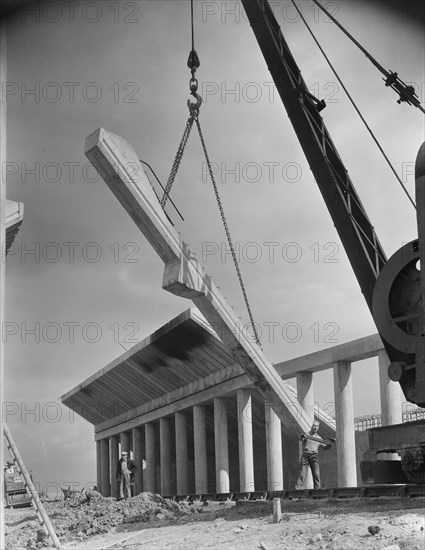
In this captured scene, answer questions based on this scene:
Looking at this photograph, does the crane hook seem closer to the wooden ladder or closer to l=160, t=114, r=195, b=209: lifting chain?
l=160, t=114, r=195, b=209: lifting chain

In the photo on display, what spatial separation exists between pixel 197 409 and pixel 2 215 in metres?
26.1

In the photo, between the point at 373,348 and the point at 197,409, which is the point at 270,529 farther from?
the point at 197,409

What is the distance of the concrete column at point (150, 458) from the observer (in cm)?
4112

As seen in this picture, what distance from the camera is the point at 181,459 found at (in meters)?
35.0

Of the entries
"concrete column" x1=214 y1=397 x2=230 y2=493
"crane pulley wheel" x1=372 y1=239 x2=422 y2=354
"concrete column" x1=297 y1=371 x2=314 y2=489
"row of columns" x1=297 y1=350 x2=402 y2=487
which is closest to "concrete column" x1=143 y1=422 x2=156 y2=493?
"concrete column" x1=214 y1=397 x2=230 y2=493

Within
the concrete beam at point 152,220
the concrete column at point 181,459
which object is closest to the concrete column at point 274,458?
the concrete column at point 181,459

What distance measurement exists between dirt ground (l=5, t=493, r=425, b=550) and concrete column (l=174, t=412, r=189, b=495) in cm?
1770

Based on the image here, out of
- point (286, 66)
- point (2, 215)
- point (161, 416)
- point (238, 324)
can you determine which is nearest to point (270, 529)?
point (2, 215)

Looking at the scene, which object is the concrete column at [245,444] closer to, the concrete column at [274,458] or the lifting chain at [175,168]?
the concrete column at [274,458]

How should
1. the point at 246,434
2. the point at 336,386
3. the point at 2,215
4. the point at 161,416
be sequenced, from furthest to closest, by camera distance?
the point at 161,416 < the point at 246,434 < the point at 336,386 < the point at 2,215

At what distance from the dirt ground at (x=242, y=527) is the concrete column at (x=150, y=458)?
78.6 ft

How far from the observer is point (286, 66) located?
17.3m

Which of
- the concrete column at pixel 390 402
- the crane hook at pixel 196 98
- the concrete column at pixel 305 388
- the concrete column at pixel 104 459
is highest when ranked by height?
the crane hook at pixel 196 98

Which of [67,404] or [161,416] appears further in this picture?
[67,404]
